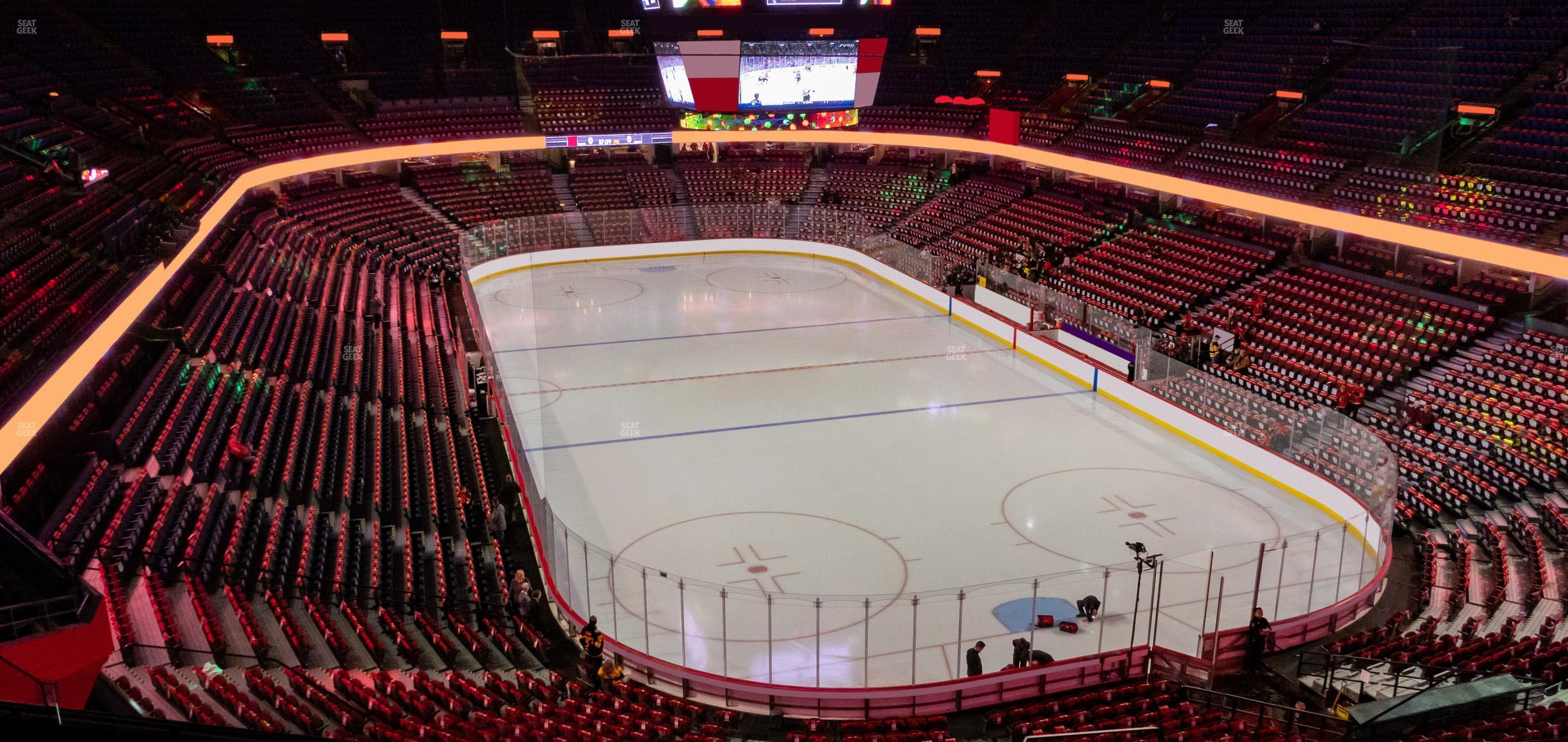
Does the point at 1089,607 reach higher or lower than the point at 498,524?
higher

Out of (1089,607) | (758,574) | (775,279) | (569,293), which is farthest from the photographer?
(775,279)

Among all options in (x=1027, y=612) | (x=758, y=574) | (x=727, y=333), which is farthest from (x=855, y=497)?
(x=727, y=333)

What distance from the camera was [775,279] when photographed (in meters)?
31.8

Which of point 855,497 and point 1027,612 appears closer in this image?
point 1027,612

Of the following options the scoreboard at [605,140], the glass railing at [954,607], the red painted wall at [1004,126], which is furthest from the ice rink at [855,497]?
the scoreboard at [605,140]

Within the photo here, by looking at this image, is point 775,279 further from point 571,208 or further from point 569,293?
point 571,208

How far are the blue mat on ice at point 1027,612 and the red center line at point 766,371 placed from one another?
11259mm

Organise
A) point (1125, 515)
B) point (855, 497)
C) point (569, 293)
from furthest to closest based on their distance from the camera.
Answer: point (569, 293)
point (855, 497)
point (1125, 515)

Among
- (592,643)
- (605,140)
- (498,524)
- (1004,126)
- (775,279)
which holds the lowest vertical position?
(775,279)

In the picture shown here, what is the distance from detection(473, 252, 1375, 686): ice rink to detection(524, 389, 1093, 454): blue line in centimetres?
8

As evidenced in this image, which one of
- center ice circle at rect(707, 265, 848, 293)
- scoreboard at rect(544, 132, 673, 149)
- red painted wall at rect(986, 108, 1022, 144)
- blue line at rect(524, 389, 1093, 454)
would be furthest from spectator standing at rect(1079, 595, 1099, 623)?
scoreboard at rect(544, 132, 673, 149)

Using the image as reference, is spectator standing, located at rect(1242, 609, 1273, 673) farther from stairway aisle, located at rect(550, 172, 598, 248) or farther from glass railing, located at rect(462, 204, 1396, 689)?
stairway aisle, located at rect(550, 172, 598, 248)

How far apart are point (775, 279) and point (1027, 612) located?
21383 mm

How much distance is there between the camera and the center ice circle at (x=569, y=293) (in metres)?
28.3
